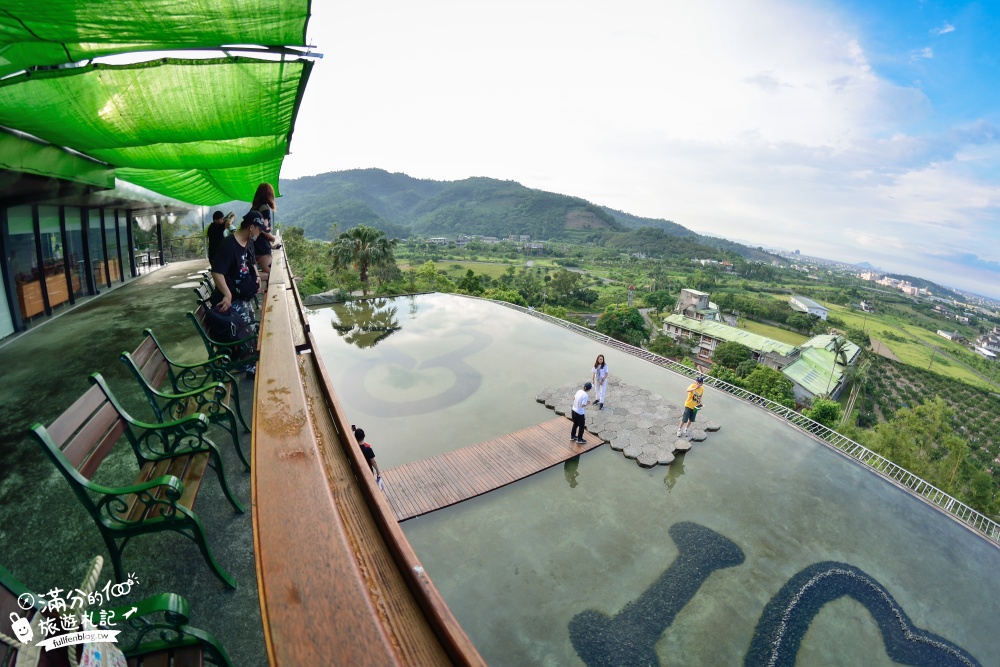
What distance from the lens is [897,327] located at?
9000 centimetres

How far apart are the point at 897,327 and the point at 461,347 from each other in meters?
118

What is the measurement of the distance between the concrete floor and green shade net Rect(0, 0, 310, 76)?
3000mm

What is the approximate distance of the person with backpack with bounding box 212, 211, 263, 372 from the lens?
4.04 m

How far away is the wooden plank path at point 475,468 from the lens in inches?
289

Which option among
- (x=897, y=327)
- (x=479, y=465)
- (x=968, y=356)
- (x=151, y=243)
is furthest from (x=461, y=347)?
(x=897, y=327)

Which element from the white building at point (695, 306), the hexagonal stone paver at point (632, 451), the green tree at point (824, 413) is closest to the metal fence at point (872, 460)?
the hexagonal stone paver at point (632, 451)

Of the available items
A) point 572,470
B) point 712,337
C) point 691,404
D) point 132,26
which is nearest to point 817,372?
point 712,337

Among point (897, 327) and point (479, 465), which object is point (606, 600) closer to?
point (479, 465)

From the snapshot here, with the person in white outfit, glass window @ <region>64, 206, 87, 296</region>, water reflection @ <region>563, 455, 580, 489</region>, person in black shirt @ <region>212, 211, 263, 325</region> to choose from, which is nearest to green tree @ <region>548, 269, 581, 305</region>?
the person in white outfit

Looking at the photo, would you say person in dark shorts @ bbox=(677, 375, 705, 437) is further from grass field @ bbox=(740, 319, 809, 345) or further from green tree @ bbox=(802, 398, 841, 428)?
grass field @ bbox=(740, 319, 809, 345)

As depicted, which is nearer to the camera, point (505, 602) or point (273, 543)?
point (273, 543)

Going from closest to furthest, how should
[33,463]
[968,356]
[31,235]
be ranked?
[33,463], [31,235], [968,356]

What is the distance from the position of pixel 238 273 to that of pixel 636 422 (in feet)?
29.5

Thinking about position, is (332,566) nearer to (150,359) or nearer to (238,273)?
(150,359)
